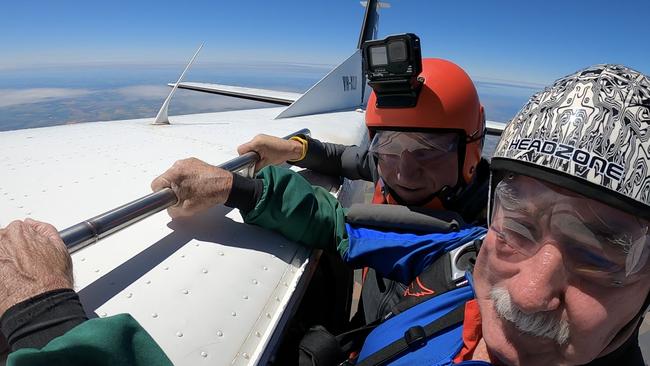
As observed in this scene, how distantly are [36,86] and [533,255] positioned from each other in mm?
190206

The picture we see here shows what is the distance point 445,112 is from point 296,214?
92 centimetres

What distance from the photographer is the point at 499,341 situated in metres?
0.85

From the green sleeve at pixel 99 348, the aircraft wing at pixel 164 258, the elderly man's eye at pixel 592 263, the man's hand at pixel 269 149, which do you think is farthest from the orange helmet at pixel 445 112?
the green sleeve at pixel 99 348

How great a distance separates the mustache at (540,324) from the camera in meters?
0.75

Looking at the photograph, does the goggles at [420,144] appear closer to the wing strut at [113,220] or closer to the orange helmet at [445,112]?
the orange helmet at [445,112]

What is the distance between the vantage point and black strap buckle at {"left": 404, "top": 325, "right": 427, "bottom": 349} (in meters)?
1.14

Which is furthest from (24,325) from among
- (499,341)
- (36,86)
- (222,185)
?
(36,86)

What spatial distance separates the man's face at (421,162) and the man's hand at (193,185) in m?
0.86

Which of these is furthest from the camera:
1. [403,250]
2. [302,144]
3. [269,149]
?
[302,144]

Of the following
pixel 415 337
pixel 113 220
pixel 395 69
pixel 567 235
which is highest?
pixel 395 69

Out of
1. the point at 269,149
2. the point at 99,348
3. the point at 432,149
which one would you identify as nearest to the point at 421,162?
the point at 432,149

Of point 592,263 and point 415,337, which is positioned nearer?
point 592,263

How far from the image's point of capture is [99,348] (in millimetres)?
762

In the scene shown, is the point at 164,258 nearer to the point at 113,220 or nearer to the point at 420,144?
the point at 113,220
